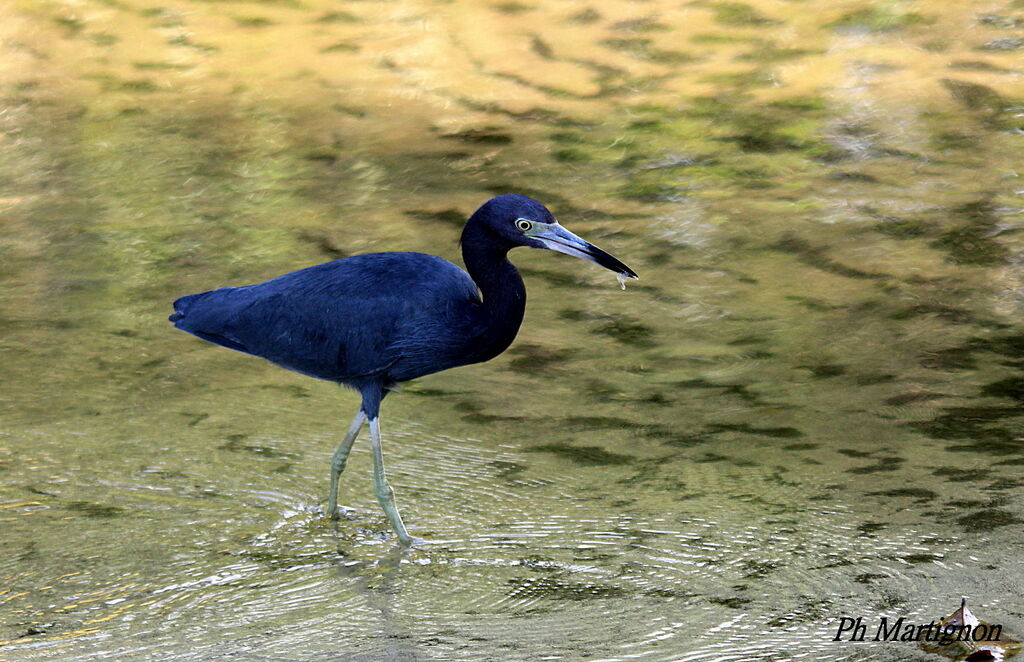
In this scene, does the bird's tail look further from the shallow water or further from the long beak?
the long beak

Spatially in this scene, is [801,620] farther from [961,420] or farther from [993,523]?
[961,420]

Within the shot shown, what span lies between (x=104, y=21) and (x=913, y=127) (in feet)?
27.0

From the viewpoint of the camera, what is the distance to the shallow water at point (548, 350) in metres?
4.80

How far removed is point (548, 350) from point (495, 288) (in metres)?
1.90

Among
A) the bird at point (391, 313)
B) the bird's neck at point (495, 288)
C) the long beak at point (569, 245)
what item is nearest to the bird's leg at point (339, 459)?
the bird at point (391, 313)

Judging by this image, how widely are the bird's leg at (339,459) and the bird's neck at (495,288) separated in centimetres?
64

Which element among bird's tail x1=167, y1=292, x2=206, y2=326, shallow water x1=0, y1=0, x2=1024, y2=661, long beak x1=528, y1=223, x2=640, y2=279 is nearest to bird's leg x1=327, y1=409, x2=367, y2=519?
shallow water x1=0, y1=0, x2=1024, y2=661

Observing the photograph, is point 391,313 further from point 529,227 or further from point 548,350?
point 548,350

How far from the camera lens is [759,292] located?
777 centimetres

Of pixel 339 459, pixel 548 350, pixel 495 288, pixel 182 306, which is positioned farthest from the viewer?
pixel 548 350

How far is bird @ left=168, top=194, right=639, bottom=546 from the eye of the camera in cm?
525

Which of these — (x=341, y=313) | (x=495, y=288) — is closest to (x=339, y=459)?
(x=341, y=313)

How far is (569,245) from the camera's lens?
5148 mm

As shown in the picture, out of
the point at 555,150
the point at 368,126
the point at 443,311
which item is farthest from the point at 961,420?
the point at 368,126
